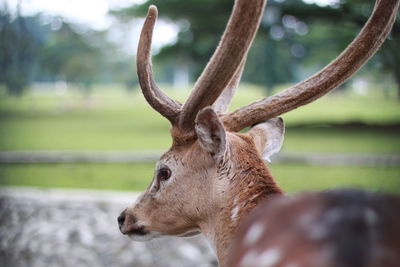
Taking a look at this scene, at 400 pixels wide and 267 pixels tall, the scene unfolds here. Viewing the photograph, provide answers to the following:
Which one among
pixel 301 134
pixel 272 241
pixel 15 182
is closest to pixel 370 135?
pixel 301 134

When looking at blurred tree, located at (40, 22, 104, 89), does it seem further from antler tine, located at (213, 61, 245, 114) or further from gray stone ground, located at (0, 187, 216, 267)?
antler tine, located at (213, 61, 245, 114)

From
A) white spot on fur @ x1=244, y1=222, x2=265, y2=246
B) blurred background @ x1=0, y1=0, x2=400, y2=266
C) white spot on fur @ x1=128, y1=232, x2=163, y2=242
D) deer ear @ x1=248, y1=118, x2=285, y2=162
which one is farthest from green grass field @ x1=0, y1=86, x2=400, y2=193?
white spot on fur @ x1=244, y1=222, x2=265, y2=246

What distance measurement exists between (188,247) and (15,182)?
399 cm

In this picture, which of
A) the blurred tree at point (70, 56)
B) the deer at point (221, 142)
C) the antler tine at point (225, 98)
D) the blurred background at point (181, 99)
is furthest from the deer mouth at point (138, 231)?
the blurred tree at point (70, 56)

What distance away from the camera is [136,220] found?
5.69 ft

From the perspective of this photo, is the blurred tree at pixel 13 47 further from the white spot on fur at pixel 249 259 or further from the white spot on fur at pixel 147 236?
the white spot on fur at pixel 249 259

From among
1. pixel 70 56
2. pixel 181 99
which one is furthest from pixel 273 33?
pixel 70 56

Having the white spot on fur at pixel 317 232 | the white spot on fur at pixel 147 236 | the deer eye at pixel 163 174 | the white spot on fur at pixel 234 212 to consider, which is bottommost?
the white spot on fur at pixel 147 236

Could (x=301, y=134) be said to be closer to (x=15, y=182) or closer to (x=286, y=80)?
(x=286, y=80)

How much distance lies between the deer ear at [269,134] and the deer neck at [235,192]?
16 cm

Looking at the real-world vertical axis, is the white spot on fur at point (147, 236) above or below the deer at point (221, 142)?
below

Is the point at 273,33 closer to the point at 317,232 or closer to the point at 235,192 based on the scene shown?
the point at 235,192

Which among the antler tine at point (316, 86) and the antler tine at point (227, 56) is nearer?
the antler tine at point (227, 56)

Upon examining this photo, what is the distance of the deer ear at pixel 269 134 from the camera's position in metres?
1.74
